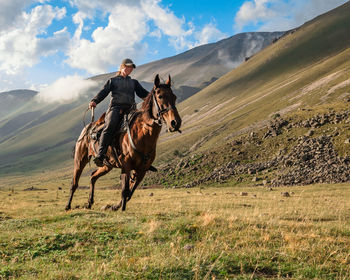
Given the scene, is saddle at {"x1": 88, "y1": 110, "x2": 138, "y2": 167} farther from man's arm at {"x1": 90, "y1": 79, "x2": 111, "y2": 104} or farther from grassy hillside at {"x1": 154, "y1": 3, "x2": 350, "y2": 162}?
grassy hillside at {"x1": 154, "y1": 3, "x2": 350, "y2": 162}

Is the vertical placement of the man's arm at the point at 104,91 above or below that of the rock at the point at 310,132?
above

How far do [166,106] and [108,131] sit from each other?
3.04m

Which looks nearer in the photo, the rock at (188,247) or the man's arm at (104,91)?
the rock at (188,247)

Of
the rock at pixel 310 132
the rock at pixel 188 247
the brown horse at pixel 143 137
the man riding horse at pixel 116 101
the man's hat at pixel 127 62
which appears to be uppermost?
the man's hat at pixel 127 62

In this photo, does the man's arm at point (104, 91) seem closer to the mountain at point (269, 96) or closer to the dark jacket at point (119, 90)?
the dark jacket at point (119, 90)

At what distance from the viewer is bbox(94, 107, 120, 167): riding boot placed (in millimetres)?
11141

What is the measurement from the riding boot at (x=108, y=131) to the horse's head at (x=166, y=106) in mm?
2093

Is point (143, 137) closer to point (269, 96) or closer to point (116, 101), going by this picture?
point (116, 101)

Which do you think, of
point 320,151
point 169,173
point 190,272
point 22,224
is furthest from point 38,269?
point 169,173

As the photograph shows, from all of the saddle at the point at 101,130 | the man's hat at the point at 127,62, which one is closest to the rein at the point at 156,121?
the saddle at the point at 101,130

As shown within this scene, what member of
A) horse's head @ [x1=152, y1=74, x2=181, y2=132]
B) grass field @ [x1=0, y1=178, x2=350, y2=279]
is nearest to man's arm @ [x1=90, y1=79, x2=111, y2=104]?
horse's head @ [x1=152, y1=74, x2=181, y2=132]

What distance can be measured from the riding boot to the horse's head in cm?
209

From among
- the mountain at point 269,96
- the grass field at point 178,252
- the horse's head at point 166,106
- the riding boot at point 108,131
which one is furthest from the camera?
the mountain at point 269,96

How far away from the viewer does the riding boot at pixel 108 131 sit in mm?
11141
